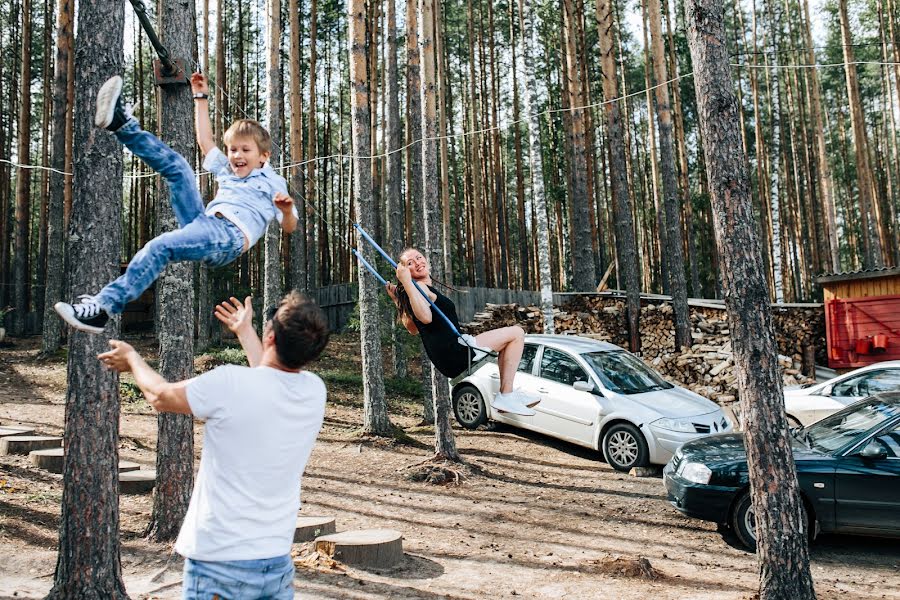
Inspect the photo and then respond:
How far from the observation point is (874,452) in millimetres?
7258

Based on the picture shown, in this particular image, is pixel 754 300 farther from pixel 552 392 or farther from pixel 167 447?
pixel 552 392

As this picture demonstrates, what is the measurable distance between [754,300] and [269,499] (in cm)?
468

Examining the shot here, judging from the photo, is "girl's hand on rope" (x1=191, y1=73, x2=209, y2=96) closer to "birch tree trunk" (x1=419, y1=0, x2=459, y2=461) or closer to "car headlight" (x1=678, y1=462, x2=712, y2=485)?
"car headlight" (x1=678, y1=462, x2=712, y2=485)

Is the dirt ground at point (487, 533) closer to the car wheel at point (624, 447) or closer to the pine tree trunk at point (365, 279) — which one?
the car wheel at point (624, 447)

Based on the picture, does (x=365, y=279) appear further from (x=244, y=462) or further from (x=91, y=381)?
(x=244, y=462)

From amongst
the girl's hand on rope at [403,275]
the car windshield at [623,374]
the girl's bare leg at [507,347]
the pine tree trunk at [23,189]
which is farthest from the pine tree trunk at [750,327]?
the pine tree trunk at [23,189]

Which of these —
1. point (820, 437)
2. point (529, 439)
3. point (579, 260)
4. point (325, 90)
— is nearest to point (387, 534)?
point (820, 437)

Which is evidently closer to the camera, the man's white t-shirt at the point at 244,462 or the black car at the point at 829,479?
the man's white t-shirt at the point at 244,462

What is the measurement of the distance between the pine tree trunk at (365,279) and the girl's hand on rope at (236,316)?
8983mm

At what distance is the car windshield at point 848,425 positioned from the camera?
25.3ft

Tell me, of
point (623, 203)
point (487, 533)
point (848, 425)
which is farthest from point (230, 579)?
point (623, 203)

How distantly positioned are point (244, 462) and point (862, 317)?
63.6 ft

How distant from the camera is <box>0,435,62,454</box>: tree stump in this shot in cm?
947

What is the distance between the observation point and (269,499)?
8.28ft
